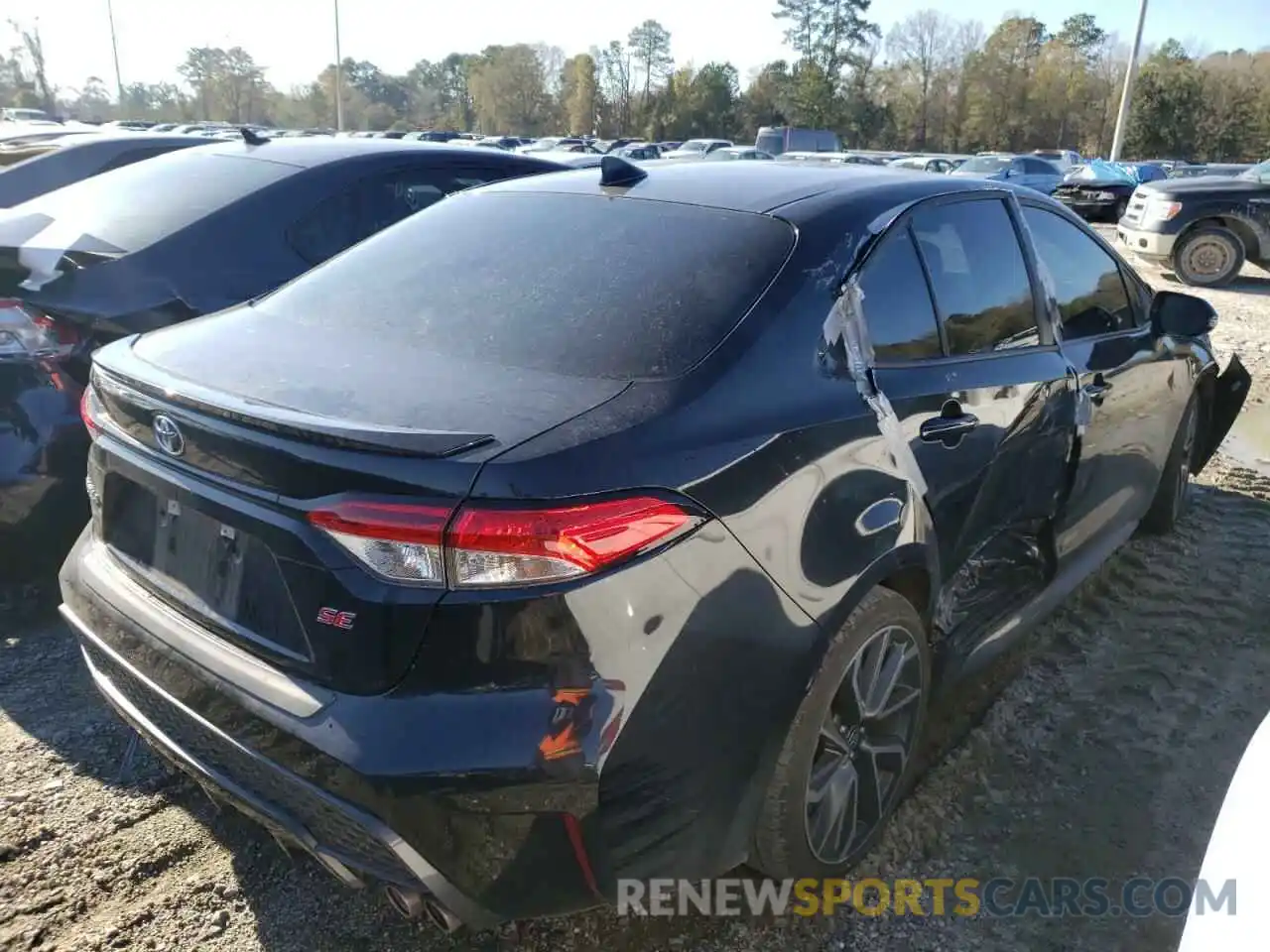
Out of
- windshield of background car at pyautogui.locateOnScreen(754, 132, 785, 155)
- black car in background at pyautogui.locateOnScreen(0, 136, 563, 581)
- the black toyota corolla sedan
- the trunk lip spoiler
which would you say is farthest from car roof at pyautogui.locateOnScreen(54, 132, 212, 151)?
windshield of background car at pyautogui.locateOnScreen(754, 132, 785, 155)

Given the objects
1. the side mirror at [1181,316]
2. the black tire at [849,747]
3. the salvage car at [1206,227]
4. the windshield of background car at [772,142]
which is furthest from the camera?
the windshield of background car at [772,142]

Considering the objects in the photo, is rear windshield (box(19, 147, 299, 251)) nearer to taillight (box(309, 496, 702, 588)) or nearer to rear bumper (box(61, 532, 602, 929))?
rear bumper (box(61, 532, 602, 929))

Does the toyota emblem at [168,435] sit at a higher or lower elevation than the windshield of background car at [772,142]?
lower

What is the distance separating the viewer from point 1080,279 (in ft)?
11.4

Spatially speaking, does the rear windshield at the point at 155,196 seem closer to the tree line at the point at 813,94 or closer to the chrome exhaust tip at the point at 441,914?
the chrome exhaust tip at the point at 441,914

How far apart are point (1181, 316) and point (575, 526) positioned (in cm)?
315

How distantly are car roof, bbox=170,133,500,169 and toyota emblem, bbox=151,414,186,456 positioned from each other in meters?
2.61

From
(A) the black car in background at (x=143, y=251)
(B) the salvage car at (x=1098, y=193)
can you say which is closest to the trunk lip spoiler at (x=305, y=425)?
(A) the black car in background at (x=143, y=251)

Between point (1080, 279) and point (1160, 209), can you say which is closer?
point (1080, 279)

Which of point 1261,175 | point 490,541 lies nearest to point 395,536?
point 490,541

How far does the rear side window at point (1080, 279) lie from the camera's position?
328 centimetres

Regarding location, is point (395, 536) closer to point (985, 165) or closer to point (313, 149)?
point (313, 149)

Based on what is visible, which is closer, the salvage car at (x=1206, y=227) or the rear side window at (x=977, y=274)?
the rear side window at (x=977, y=274)

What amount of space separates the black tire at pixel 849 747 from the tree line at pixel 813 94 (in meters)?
59.2
